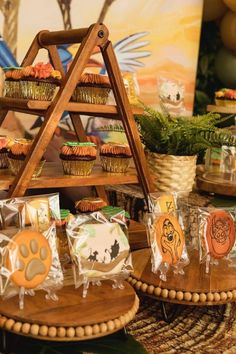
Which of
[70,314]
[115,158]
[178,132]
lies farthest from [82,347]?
[178,132]

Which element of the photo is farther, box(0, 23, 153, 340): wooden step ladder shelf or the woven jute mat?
the woven jute mat

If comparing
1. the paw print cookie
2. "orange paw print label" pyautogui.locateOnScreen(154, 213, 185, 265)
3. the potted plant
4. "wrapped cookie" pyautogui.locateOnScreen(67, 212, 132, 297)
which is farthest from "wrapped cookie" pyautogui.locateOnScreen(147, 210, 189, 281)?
the potted plant

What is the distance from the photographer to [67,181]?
1.39m

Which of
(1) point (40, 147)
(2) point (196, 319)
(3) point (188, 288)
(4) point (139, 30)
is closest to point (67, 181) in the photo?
(1) point (40, 147)

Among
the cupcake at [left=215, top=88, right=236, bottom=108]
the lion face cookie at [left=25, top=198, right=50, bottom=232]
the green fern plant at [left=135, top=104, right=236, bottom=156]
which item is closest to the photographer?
the lion face cookie at [left=25, top=198, right=50, bottom=232]

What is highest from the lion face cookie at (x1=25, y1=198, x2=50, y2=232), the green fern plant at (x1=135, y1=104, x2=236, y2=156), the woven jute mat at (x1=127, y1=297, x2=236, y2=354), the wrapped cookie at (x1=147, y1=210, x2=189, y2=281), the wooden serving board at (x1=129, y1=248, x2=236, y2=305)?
the green fern plant at (x1=135, y1=104, x2=236, y2=156)

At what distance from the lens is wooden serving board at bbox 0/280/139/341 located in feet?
3.37

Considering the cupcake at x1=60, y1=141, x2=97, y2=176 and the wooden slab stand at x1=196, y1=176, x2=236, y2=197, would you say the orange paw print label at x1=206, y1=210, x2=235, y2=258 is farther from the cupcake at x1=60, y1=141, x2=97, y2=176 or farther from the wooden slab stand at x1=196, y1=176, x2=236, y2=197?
the wooden slab stand at x1=196, y1=176, x2=236, y2=197

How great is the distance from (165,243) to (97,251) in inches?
9.4

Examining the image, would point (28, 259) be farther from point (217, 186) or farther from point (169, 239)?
point (217, 186)

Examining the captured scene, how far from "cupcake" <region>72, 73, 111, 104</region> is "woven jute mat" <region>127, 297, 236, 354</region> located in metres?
0.66

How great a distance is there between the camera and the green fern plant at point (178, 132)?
5.87 ft

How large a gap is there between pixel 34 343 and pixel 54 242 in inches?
9.7

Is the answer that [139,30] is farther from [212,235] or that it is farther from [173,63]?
[212,235]
